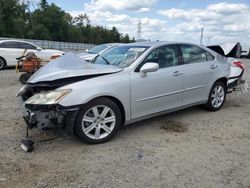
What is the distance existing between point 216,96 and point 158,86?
6.24 ft

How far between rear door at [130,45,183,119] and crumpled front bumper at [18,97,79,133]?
1100mm

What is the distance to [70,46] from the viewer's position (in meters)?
46.6

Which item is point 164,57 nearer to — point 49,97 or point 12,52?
point 49,97

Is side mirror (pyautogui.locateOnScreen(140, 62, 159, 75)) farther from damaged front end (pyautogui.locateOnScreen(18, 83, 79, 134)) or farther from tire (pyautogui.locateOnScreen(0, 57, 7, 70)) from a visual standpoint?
tire (pyautogui.locateOnScreen(0, 57, 7, 70))

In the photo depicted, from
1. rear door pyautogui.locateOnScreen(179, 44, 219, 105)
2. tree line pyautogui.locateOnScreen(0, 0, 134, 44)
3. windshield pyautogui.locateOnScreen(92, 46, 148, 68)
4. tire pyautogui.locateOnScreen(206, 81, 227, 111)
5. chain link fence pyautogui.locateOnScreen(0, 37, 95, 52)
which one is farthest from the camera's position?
tree line pyautogui.locateOnScreen(0, 0, 134, 44)

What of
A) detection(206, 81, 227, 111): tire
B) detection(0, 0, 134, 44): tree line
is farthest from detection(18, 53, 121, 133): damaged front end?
detection(0, 0, 134, 44): tree line

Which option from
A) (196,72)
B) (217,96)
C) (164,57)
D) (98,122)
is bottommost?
(98,122)

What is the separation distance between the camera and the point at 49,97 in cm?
434

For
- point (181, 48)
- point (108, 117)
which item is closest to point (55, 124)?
point (108, 117)

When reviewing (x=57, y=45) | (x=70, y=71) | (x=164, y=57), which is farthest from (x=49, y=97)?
(x=57, y=45)

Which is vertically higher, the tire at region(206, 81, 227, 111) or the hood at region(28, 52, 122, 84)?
the hood at region(28, 52, 122, 84)

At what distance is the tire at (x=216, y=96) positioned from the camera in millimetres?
6454

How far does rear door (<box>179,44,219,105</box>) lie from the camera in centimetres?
584

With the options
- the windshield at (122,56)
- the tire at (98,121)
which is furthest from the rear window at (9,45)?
the tire at (98,121)
